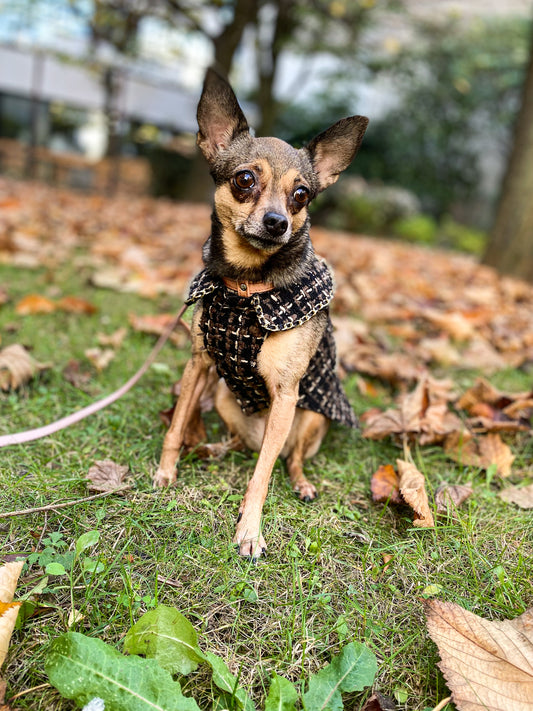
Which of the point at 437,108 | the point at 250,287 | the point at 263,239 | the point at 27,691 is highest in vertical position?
the point at 437,108

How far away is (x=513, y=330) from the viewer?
499 centimetres

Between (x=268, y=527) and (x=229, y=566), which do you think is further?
(x=268, y=527)

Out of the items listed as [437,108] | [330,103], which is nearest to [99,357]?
[330,103]

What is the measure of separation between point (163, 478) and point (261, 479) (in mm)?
446

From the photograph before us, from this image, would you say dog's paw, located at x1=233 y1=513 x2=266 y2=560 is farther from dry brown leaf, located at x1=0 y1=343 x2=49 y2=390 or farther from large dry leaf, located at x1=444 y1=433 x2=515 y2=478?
dry brown leaf, located at x1=0 y1=343 x2=49 y2=390

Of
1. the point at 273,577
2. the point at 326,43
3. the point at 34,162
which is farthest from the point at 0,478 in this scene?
the point at 326,43

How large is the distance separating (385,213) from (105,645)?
14.8 meters

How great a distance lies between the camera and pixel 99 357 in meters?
3.31

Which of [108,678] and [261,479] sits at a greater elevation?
[261,479]

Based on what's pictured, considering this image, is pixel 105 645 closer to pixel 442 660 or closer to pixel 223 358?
pixel 442 660

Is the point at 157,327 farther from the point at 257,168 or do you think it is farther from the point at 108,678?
the point at 108,678

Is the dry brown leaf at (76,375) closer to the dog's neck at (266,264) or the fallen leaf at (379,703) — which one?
the dog's neck at (266,264)

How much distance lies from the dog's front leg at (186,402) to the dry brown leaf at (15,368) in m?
0.97

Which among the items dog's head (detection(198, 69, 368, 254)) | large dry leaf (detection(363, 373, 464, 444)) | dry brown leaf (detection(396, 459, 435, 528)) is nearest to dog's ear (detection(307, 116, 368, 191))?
dog's head (detection(198, 69, 368, 254))
